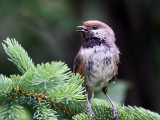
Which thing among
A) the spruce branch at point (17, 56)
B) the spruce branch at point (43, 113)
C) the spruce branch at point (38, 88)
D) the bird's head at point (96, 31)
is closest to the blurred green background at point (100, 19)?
the bird's head at point (96, 31)

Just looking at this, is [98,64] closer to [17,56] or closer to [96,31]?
[96,31]

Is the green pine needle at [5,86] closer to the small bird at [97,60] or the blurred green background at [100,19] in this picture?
the small bird at [97,60]

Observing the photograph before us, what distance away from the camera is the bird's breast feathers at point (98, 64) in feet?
14.0

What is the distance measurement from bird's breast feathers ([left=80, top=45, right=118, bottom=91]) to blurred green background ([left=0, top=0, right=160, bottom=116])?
4.30 ft

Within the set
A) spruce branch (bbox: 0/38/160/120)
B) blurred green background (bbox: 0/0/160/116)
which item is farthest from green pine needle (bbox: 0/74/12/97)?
blurred green background (bbox: 0/0/160/116)

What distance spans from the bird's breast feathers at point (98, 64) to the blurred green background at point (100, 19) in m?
1.31

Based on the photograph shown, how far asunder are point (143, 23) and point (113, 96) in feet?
10.0

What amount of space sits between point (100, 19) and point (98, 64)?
2699 millimetres

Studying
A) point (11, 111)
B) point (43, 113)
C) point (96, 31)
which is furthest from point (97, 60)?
point (11, 111)

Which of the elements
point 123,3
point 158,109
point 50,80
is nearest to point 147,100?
point 158,109

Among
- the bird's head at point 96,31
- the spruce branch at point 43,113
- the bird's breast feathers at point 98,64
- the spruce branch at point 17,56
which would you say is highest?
the bird's head at point 96,31

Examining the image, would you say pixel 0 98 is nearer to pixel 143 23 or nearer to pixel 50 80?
pixel 50 80

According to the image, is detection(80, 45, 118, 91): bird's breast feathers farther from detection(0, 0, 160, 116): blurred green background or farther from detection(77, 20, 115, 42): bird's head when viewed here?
detection(0, 0, 160, 116): blurred green background

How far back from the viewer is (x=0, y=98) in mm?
2477
